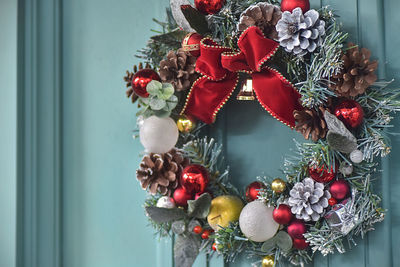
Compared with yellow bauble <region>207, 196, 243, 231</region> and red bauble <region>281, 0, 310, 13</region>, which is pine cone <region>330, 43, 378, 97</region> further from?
yellow bauble <region>207, 196, 243, 231</region>

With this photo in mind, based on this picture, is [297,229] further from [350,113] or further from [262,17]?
[262,17]

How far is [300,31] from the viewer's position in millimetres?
802

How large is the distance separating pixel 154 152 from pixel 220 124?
0.16 meters

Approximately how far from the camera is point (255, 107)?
38.2 inches

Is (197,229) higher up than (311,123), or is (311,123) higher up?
(311,123)

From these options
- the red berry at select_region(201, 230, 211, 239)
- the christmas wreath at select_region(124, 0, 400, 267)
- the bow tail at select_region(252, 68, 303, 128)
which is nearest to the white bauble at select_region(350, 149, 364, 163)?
the christmas wreath at select_region(124, 0, 400, 267)

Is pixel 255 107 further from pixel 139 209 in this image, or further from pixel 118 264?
pixel 118 264

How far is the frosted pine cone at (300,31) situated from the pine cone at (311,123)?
0.11 meters

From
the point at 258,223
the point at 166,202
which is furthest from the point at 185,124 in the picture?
the point at 258,223

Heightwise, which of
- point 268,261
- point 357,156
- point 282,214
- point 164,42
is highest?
point 164,42

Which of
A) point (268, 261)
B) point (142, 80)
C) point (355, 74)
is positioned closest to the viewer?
point (355, 74)

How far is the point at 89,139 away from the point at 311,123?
68cm

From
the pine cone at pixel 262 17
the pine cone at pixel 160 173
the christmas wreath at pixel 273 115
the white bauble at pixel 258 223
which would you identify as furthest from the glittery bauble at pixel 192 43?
the white bauble at pixel 258 223

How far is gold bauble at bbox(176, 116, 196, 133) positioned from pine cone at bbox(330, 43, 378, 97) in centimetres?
33
